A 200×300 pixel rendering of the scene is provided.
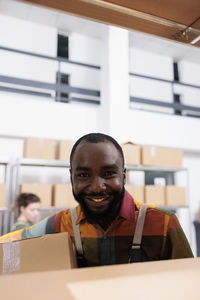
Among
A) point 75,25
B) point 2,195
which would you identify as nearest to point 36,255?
point 2,195

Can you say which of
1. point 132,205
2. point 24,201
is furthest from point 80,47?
point 132,205

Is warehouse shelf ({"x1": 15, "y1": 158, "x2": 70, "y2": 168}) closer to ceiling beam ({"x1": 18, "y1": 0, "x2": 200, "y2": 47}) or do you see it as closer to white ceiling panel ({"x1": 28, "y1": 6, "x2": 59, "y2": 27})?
white ceiling panel ({"x1": 28, "y1": 6, "x2": 59, "y2": 27})

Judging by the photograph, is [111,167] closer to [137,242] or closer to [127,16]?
[137,242]

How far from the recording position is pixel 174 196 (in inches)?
136

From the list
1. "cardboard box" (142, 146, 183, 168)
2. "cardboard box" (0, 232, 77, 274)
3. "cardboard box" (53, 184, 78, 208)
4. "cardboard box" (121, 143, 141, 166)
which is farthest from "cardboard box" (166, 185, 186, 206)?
"cardboard box" (0, 232, 77, 274)

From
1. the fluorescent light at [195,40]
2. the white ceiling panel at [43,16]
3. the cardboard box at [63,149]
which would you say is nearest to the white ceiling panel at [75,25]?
the white ceiling panel at [43,16]

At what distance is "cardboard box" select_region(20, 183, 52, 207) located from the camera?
285 centimetres

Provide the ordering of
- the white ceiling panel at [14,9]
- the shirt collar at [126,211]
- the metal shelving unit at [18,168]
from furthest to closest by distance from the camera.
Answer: the white ceiling panel at [14,9] < the metal shelving unit at [18,168] < the shirt collar at [126,211]

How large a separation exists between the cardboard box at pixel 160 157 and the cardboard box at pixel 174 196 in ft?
0.99

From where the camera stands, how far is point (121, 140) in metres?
3.57

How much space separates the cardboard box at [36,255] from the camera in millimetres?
495

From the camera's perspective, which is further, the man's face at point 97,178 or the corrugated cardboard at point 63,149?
the corrugated cardboard at point 63,149

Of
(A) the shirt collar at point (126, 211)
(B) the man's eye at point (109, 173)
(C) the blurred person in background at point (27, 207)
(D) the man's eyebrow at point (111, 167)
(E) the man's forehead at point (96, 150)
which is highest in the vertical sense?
(E) the man's forehead at point (96, 150)

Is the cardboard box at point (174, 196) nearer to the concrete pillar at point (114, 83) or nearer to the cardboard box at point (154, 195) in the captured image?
the cardboard box at point (154, 195)
